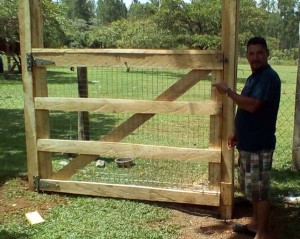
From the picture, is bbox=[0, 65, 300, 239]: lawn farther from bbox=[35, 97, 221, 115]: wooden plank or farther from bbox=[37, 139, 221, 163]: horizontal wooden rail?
bbox=[35, 97, 221, 115]: wooden plank

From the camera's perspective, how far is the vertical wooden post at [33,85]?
470 centimetres

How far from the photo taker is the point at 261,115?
3.52 meters

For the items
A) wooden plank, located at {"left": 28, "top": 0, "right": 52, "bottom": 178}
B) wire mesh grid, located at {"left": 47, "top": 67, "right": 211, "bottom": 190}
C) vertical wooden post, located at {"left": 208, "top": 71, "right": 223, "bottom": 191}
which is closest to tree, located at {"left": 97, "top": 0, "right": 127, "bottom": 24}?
wire mesh grid, located at {"left": 47, "top": 67, "right": 211, "bottom": 190}

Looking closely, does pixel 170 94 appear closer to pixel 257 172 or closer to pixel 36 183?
pixel 257 172

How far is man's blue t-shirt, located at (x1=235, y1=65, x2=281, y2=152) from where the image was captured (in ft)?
11.2

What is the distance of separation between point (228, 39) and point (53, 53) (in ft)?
6.32

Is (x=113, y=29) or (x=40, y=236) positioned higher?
(x=113, y=29)

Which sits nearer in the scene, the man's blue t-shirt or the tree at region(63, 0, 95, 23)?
the man's blue t-shirt

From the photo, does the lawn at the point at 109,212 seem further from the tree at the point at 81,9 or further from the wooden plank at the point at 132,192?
the tree at the point at 81,9

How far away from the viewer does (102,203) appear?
470 centimetres

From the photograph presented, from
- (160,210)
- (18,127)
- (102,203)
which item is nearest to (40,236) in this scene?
(102,203)

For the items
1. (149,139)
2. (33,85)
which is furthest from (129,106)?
(149,139)

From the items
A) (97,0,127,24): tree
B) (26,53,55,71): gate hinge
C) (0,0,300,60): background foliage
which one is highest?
(97,0,127,24): tree

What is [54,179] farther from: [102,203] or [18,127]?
[18,127]
